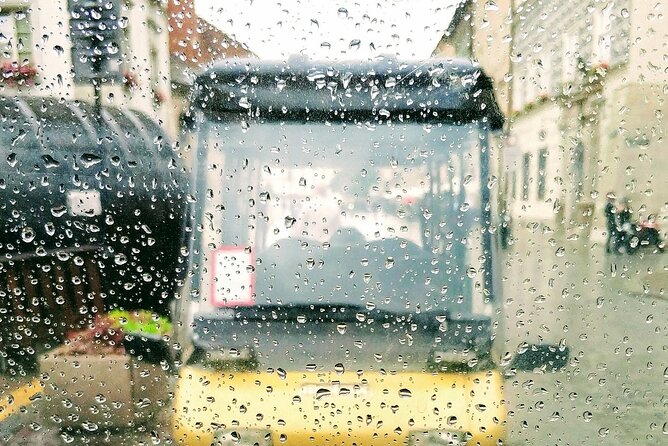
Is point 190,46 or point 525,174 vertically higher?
point 190,46

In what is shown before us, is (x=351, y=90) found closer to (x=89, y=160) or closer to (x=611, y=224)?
(x=89, y=160)

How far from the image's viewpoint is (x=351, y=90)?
173 cm

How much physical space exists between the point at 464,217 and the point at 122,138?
111 cm

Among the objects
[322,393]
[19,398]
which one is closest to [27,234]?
[19,398]

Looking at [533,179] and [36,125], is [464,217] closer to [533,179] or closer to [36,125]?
[533,179]

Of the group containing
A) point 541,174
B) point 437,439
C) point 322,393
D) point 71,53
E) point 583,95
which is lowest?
point 437,439

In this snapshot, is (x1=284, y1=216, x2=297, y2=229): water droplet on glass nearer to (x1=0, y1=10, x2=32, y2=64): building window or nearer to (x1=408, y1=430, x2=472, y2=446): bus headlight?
(x1=408, y1=430, x2=472, y2=446): bus headlight

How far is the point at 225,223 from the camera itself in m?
1.85

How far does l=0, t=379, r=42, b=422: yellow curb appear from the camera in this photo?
5.82ft

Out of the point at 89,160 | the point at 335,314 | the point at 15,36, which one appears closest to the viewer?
the point at 15,36

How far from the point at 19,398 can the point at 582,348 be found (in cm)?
176

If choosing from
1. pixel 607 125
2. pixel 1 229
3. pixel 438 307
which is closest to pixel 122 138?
pixel 1 229

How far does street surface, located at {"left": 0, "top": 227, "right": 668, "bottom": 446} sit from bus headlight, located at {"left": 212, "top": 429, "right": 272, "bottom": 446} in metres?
0.20

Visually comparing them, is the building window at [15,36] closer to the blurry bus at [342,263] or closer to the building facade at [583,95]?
the blurry bus at [342,263]
